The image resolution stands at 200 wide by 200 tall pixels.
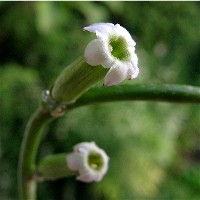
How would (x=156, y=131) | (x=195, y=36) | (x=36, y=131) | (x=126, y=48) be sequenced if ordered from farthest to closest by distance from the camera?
1. (x=195, y=36)
2. (x=156, y=131)
3. (x=36, y=131)
4. (x=126, y=48)

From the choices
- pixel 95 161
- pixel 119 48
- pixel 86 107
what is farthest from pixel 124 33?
pixel 86 107

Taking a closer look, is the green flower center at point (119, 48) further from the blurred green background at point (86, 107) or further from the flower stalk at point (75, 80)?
the blurred green background at point (86, 107)

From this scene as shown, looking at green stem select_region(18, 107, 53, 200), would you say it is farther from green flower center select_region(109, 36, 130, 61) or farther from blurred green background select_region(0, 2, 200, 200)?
blurred green background select_region(0, 2, 200, 200)

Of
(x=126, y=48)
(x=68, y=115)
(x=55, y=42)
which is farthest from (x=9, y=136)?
(x=126, y=48)

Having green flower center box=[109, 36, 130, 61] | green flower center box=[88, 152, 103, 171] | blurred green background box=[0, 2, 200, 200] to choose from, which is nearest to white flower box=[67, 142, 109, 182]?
green flower center box=[88, 152, 103, 171]

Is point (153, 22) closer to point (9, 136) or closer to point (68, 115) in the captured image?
point (68, 115)

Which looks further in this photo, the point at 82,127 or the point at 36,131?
the point at 82,127

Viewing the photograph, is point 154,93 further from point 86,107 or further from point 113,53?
point 86,107
